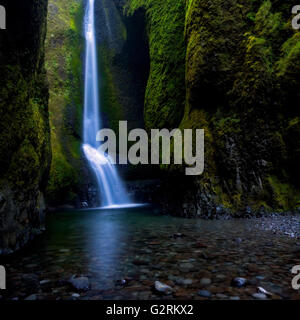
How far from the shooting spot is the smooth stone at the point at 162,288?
7.48ft

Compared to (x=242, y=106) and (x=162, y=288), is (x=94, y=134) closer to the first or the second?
(x=242, y=106)

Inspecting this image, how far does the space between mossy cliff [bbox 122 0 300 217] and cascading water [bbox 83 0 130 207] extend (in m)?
7.02

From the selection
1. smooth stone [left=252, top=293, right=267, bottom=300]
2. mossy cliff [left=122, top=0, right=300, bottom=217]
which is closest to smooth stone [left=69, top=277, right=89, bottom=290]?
smooth stone [left=252, top=293, right=267, bottom=300]

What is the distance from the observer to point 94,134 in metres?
18.3

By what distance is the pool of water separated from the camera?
90.9 inches

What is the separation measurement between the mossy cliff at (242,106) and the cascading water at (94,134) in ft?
23.0

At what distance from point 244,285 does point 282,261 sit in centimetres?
108

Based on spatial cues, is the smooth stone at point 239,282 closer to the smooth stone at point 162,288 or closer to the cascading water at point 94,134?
the smooth stone at point 162,288

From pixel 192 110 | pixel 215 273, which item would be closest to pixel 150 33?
pixel 192 110

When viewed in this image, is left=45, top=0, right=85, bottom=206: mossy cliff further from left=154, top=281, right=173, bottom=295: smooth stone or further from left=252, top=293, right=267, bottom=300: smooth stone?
left=252, top=293, right=267, bottom=300: smooth stone

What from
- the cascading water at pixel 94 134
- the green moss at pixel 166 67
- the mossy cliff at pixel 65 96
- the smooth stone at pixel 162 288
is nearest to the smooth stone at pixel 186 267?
the smooth stone at pixel 162 288

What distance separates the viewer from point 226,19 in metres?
8.27

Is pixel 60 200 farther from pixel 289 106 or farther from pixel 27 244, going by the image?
pixel 289 106

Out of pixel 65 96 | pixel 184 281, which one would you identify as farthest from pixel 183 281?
pixel 65 96
